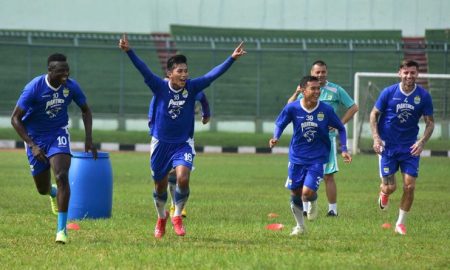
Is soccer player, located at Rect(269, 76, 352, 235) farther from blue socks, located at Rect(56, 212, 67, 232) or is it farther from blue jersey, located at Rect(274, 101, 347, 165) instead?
blue socks, located at Rect(56, 212, 67, 232)

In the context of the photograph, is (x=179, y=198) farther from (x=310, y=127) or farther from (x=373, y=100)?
(x=373, y=100)

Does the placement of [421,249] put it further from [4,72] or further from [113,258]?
[4,72]

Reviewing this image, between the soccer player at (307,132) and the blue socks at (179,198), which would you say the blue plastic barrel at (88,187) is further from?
the soccer player at (307,132)

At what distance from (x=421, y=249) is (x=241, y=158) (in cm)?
2102

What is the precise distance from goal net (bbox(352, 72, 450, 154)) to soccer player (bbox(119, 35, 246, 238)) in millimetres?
20794

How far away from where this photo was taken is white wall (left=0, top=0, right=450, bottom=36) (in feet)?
155

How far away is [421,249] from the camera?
11734mm

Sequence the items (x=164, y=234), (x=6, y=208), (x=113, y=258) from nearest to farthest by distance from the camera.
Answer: (x=113, y=258) → (x=164, y=234) → (x=6, y=208)

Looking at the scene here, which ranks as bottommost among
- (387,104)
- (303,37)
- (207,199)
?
(207,199)

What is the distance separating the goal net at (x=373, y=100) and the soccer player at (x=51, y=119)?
21382mm

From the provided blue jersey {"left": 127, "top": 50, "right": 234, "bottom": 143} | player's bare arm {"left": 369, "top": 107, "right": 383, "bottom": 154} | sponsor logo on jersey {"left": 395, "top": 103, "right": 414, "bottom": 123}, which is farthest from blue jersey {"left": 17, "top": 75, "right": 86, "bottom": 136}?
sponsor logo on jersey {"left": 395, "top": 103, "right": 414, "bottom": 123}

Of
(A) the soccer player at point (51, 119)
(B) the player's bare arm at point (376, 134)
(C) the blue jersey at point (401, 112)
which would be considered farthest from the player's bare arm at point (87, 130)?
(C) the blue jersey at point (401, 112)

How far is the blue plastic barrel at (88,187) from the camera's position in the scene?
15.4 m

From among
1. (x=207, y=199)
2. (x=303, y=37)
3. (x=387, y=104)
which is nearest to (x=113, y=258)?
(x=387, y=104)
